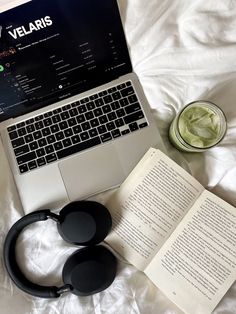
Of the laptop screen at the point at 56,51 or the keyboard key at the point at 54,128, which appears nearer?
the laptop screen at the point at 56,51

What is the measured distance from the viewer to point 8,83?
0.65 metres

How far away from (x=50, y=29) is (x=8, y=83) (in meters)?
0.12

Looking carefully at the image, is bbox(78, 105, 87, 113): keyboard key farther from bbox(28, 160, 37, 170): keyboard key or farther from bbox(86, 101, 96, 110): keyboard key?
bbox(28, 160, 37, 170): keyboard key

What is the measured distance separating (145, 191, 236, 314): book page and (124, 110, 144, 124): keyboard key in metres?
0.17

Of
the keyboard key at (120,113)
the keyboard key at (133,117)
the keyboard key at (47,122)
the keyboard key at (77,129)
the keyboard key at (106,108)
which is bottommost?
the keyboard key at (133,117)

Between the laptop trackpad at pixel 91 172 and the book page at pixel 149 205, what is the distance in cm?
3

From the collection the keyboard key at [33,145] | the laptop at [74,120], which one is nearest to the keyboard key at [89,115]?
the laptop at [74,120]

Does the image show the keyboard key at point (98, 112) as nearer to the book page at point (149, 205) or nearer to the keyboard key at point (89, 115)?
the keyboard key at point (89, 115)

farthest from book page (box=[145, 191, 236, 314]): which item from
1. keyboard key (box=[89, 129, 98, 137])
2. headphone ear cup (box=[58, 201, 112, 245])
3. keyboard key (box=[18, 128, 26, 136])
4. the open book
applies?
keyboard key (box=[18, 128, 26, 136])

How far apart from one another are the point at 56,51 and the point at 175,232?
0.36m

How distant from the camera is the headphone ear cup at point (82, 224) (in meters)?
0.63

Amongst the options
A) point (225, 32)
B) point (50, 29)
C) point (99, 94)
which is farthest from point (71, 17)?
point (225, 32)

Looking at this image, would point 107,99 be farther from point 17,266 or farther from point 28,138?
point 17,266

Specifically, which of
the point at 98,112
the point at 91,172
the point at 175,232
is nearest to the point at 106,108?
the point at 98,112
